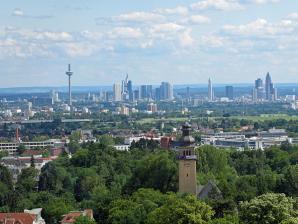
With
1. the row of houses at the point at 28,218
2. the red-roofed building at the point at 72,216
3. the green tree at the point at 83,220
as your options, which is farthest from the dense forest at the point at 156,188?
the row of houses at the point at 28,218

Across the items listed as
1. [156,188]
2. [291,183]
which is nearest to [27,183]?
[156,188]

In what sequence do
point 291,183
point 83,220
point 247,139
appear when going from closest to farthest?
point 83,220 → point 291,183 → point 247,139

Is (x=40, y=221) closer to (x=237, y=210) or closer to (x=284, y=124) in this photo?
(x=237, y=210)

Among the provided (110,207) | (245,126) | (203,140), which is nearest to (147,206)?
(110,207)

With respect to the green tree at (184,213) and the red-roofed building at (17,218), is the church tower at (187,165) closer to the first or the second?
the red-roofed building at (17,218)

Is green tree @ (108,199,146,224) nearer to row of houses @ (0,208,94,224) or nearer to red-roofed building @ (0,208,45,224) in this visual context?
row of houses @ (0,208,94,224)

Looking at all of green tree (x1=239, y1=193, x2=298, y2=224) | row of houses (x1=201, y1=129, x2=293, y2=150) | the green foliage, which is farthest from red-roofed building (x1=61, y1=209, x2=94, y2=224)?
row of houses (x1=201, y1=129, x2=293, y2=150)

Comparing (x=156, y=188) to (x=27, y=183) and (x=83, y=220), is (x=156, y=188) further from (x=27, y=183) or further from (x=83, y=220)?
(x=27, y=183)
